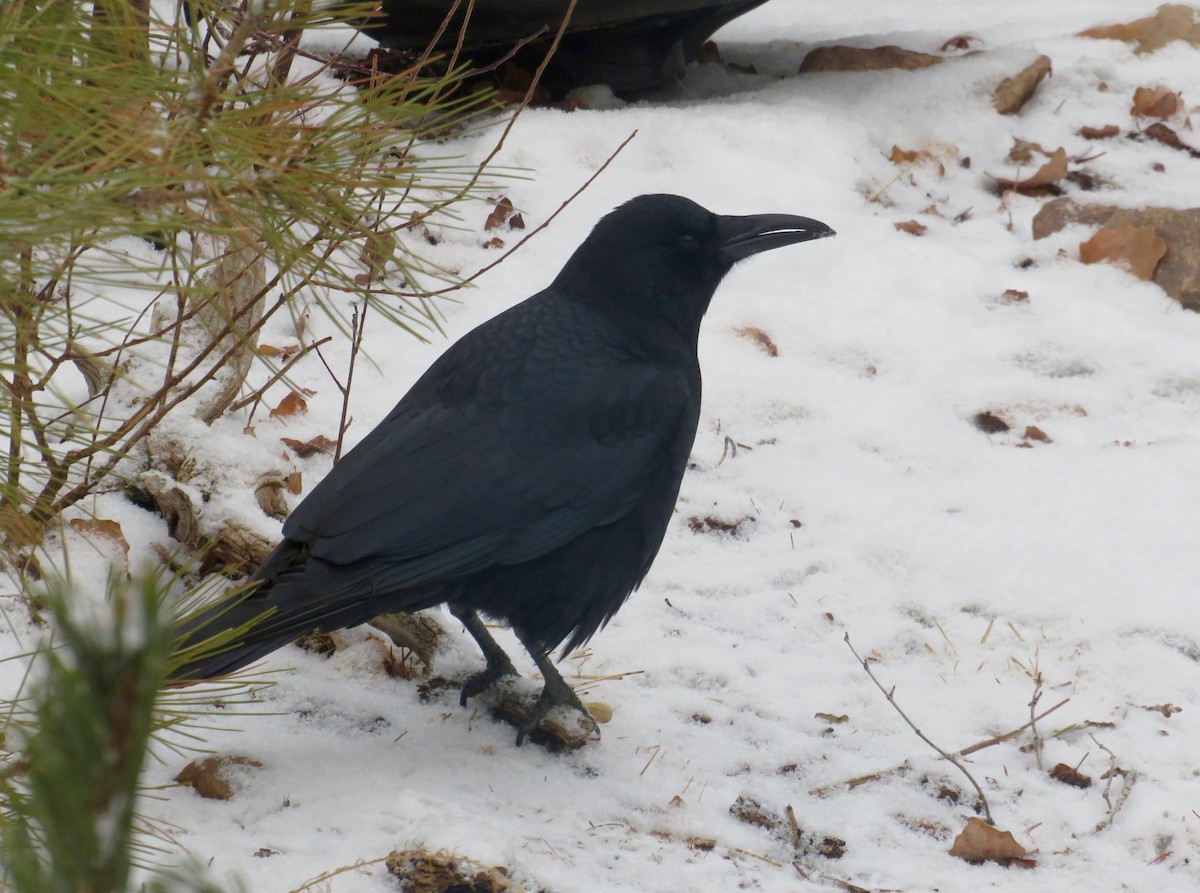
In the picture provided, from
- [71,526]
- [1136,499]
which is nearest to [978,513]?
[1136,499]

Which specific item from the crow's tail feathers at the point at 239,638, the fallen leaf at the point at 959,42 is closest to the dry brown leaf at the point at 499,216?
the crow's tail feathers at the point at 239,638

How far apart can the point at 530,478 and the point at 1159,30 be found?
575 cm

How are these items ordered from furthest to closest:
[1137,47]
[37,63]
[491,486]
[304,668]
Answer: [1137,47]
[304,668]
[491,486]
[37,63]

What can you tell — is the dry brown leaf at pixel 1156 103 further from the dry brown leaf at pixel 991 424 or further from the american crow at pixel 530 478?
the american crow at pixel 530 478

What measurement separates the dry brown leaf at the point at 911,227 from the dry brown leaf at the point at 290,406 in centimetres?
287

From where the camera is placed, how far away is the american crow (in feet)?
9.43

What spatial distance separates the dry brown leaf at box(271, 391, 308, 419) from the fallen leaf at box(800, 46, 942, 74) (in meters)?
3.85

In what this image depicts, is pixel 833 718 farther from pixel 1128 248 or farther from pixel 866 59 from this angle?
pixel 866 59

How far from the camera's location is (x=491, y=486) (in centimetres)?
307

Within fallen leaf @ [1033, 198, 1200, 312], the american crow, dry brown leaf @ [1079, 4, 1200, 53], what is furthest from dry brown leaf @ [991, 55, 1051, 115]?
the american crow

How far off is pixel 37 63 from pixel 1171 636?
3183 millimetres

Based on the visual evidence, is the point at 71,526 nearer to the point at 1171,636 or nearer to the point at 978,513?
the point at 978,513

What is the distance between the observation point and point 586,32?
21.3 ft

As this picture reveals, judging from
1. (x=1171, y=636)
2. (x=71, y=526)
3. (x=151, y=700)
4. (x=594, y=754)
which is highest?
(x=151, y=700)
